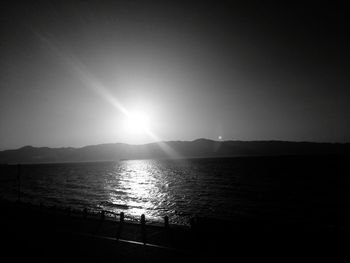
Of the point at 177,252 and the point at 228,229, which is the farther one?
the point at 228,229

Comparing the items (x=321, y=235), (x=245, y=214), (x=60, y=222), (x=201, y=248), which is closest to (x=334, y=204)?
(x=245, y=214)

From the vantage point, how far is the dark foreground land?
431 inches

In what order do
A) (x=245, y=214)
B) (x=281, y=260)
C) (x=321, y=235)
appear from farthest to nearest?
(x=245, y=214) → (x=321, y=235) → (x=281, y=260)

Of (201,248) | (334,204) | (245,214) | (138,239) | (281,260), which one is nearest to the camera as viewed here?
(281,260)

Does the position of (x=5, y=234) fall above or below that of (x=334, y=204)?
above

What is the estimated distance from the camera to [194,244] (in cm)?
1338

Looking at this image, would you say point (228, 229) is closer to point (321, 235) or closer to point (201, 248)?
point (201, 248)

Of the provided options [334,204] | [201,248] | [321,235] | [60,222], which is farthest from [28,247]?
[334,204]

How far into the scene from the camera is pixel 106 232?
15.9 metres

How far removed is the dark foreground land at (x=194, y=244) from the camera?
1094 centimetres

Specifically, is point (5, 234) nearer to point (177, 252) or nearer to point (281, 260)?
point (177, 252)

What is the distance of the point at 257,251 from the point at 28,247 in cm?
1392

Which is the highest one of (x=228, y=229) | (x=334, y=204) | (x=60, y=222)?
(x=228, y=229)

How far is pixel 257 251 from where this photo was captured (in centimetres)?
1141
